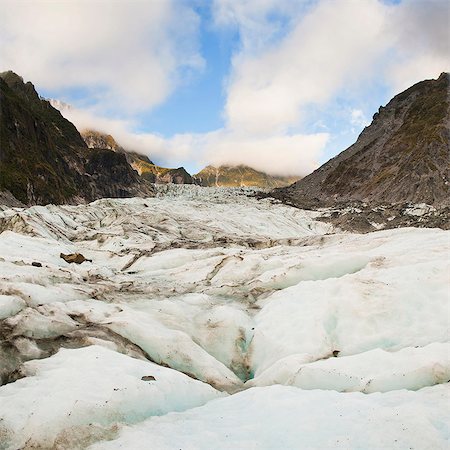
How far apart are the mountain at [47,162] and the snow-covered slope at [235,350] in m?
58.4

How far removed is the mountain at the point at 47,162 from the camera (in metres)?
79.4

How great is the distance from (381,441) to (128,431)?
4772mm

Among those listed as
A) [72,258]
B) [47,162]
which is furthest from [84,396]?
[47,162]

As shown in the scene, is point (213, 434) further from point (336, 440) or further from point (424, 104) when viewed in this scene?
point (424, 104)

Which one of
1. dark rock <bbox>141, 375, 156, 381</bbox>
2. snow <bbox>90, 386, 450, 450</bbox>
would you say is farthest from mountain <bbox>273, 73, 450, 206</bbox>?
dark rock <bbox>141, 375, 156, 381</bbox>

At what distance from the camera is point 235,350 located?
15305 mm

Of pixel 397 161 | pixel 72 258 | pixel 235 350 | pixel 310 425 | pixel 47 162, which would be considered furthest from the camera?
pixel 397 161

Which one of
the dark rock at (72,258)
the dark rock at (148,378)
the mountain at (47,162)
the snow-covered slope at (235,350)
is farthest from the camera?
the mountain at (47,162)

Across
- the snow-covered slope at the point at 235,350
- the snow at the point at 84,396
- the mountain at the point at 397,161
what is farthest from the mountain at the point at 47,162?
the snow at the point at 84,396

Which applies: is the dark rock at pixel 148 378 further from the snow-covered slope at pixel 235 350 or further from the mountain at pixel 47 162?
the mountain at pixel 47 162

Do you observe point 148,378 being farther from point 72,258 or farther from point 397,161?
point 397,161

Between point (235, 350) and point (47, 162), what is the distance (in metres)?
95.7

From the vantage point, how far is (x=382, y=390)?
33.1 ft

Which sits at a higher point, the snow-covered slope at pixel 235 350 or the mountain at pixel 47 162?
the mountain at pixel 47 162
